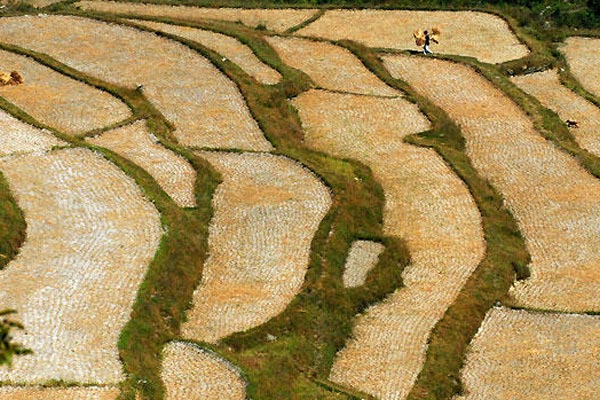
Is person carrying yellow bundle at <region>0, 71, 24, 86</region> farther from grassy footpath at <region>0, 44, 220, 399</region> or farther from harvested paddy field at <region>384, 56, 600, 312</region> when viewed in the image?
harvested paddy field at <region>384, 56, 600, 312</region>

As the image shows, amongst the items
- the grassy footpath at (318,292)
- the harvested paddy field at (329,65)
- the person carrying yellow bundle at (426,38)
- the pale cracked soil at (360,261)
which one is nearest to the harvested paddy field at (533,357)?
the grassy footpath at (318,292)

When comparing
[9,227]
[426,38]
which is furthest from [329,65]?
[9,227]

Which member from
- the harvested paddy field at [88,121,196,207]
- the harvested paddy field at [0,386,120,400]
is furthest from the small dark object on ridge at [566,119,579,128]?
the harvested paddy field at [0,386,120,400]

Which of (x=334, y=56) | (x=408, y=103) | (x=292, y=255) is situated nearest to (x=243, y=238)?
(x=292, y=255)

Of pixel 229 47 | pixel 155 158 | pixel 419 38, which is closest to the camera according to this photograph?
pixel 155 158

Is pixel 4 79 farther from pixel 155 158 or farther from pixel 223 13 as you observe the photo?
pixel 223 13

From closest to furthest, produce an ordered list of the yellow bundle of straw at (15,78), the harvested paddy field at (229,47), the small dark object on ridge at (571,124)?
the yellow bundle of straw at (15,78) → the small dark object on ridge at (571,124) → the harvested paddy field at (229,47)

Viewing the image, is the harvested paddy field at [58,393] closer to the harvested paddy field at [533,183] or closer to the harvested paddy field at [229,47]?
the harvested paddy field at [533,183]
